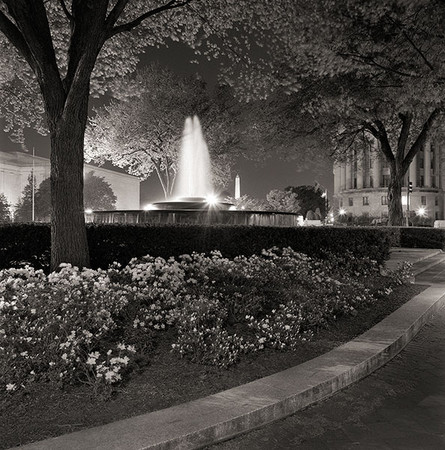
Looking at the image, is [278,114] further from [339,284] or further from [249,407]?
[249,407]

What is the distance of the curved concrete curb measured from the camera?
368cm

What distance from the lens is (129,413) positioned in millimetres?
4312

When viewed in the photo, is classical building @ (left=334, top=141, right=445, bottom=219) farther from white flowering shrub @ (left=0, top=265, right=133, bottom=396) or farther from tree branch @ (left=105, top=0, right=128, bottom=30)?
white flowering shrub @ (left=0, top=265, right=133, bottom=396)

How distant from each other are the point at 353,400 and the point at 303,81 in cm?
2195

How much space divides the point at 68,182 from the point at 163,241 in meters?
2.59

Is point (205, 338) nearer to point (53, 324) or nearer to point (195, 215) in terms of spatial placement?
point (53, 324)

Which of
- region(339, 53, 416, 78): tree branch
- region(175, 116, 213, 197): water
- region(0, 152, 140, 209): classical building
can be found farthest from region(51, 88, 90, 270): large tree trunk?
region(0, 152, 140, 209): classical building

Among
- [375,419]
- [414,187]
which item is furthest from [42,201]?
[414,187]

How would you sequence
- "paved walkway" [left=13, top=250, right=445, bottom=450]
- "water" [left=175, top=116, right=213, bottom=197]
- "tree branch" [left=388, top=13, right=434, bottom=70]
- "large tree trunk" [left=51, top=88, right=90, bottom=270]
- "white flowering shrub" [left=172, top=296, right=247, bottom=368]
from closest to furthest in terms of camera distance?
1. "paved walkway" [left=13, top=250, right=445, bottom=450]
2. "white flowering shrub" [left=172, top=296, right=247, bottom=368]
3. "large tree trunk" [left=51, top=88, right=90, bottom=270]
4. "tree branch" [left=388, top=13, right=434, bottom=70]
5. "water" [left=175, top=116, right=213, bottom=197]

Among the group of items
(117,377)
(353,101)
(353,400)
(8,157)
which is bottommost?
(353,400)

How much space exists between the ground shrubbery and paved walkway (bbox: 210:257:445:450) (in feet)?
3.72

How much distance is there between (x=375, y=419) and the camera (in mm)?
4605

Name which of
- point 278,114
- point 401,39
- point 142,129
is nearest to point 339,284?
point 401,39

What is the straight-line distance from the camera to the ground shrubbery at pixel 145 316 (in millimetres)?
5016
